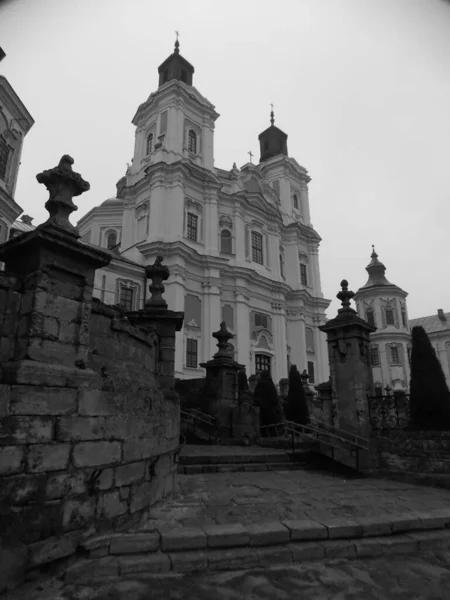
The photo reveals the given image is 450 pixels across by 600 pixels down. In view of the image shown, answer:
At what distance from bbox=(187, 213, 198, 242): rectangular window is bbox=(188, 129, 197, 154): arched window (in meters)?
6.64

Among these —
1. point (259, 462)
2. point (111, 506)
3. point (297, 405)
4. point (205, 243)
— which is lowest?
point (259, 462)

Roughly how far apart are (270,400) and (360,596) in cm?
1239

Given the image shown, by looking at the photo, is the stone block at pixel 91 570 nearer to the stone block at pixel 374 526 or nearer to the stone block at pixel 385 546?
Answer: the stone block at pixel 385 546

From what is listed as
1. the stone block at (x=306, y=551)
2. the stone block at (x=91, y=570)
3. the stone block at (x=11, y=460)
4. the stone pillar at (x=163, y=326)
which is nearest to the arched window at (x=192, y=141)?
the stone pillar at (x=163, y=326)

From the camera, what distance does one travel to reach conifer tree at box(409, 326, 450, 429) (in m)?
8.69

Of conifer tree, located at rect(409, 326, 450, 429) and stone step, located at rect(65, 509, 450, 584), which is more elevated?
conifer tree, located at rect(409, 326, 450, 429)

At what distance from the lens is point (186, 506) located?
5.54m

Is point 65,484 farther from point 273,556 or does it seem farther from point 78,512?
point 273,556

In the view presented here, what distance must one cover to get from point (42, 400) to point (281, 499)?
4024mm

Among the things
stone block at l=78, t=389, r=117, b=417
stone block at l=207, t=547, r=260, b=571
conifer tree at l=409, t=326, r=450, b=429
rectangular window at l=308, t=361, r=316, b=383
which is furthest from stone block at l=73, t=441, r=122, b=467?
rectangular window at l=308, t=361, r=316, b=383

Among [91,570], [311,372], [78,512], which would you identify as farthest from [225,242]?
[91,570]

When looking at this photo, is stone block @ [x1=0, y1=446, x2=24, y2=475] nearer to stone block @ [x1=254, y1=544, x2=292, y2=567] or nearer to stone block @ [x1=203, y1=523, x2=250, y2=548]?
stone block @ [x1=203, y1=523, x2=250, y2=548]

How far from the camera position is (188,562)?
3.92 metres

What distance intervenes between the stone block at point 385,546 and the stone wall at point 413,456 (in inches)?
154
